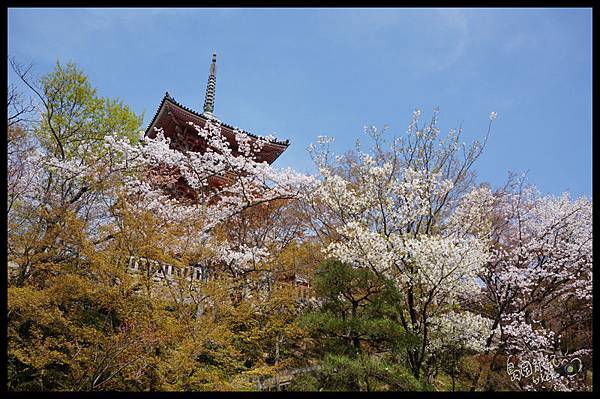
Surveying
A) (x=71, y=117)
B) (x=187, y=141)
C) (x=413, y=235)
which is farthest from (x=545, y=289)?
(x=71, y=117)

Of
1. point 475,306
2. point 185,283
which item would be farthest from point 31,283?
point 475,306

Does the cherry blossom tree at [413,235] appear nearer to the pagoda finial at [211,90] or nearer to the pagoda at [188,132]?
the pagoda at [188,132]

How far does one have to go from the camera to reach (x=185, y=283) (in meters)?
6.48

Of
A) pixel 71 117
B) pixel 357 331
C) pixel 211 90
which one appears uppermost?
pixel 211 90

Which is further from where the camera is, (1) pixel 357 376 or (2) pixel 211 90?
(2) pixel 211 90

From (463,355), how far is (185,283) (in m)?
5.98

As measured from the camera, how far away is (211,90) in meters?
15.7

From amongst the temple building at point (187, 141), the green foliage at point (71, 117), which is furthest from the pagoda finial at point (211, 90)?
the green foliage at point (71, 117)

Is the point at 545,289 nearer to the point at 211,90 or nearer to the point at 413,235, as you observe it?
the point at 413,235

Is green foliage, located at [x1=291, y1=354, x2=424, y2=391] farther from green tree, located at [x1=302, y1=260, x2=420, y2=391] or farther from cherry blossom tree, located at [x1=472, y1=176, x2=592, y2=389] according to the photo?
cherry blossom tree, located at [x1=472, y1=176, x2=592, y2=389]

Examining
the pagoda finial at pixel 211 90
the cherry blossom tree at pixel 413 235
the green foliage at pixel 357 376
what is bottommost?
the green foliage at pixel 357 376

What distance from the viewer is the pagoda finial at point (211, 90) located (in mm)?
15285

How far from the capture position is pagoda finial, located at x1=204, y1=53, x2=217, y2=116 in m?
15.3

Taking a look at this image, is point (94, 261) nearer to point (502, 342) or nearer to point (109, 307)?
point (109, 307)
